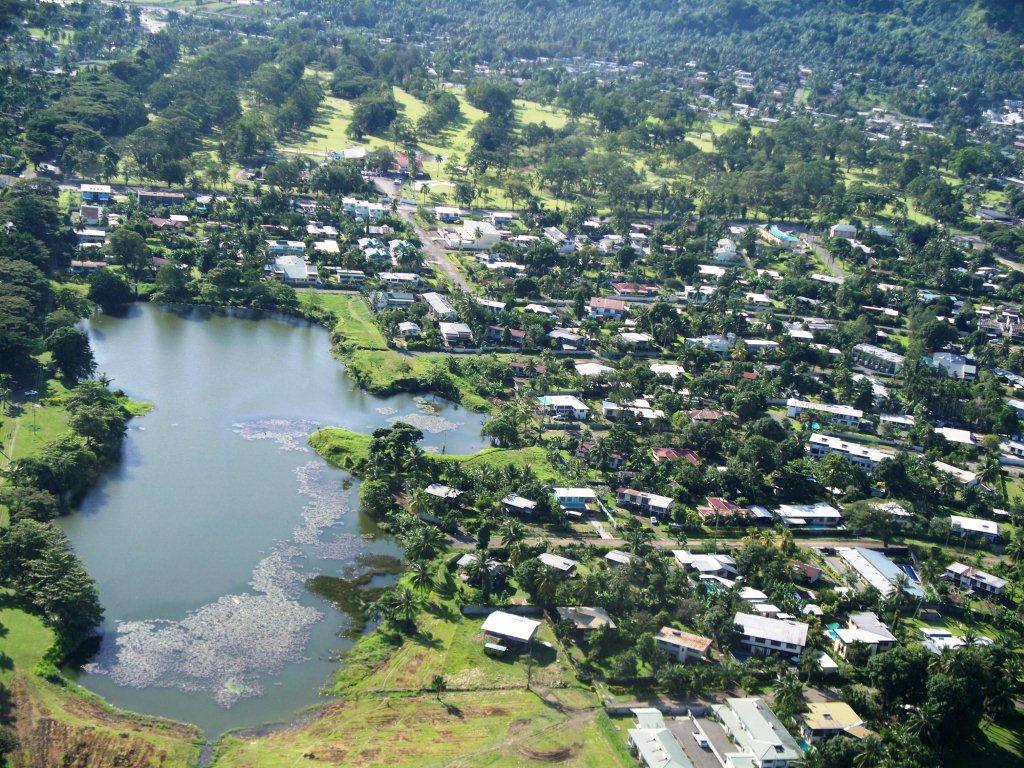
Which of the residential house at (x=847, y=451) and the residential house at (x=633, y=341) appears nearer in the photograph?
the residential house at (x=847, y=451)

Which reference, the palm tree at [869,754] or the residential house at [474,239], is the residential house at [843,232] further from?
the palm tree at [869,754]

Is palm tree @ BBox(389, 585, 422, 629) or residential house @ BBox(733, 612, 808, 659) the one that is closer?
palm tree @ BBox(389, 585, 422, 629)

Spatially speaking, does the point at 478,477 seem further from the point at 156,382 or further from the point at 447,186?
the point at 447,186

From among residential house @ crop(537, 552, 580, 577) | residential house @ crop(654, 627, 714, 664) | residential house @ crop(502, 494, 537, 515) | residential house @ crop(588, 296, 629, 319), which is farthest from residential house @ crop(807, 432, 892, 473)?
residential house @ crop(654, 627, 714, 664)

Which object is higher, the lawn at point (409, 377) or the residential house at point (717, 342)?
the residential house at point (717, 342)

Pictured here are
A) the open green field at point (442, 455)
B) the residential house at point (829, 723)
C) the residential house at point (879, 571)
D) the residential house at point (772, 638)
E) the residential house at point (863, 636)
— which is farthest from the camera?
the open green field at point (442, 455)

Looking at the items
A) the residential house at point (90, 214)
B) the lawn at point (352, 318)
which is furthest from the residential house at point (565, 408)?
the residential house at point (90, 214)

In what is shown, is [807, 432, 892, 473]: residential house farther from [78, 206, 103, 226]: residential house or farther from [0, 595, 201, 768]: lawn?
[78, 206, 103, 226]: residential house

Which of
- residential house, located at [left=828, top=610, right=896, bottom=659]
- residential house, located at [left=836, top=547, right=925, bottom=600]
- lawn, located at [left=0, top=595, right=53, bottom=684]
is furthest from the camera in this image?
residential house, located at [left=836, top=547, right=925, bottom=600]
